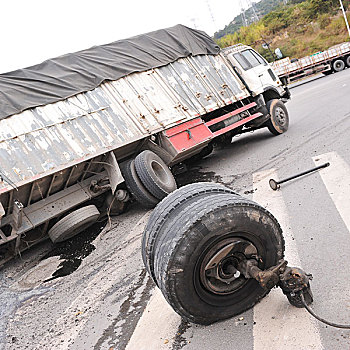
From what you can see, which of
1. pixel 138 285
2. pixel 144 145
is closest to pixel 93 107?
pixel 144 145

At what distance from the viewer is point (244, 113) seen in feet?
38.9

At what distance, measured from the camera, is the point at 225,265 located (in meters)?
3.49

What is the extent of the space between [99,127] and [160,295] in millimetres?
4623

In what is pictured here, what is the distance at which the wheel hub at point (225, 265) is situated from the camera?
3346 millimetres

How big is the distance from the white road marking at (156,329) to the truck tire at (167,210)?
489 millimetres

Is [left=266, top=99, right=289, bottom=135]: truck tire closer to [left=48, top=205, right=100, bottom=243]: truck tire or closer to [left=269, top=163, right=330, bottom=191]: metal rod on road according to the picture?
[left=269, top=163, right=330, bottom=191]: metal rod on road

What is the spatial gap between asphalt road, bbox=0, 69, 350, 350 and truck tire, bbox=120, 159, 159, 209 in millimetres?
293

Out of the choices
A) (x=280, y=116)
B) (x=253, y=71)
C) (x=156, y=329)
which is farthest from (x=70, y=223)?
(x=253, y=71)

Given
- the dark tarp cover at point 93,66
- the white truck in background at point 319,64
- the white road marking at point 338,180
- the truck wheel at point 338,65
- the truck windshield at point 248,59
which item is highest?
the dark tarp cover at point 93,66

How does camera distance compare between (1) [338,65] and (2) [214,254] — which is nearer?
(2) [214,254]

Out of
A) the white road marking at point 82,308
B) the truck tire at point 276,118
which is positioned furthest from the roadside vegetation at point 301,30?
the white road marking at point 82,308

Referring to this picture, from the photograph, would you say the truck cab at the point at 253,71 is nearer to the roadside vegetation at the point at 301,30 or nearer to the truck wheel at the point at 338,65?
the truck wheel at the point at 338,65

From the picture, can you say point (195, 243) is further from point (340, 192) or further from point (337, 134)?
point (337, 134)

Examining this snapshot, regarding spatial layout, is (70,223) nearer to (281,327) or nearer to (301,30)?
(281,327)
